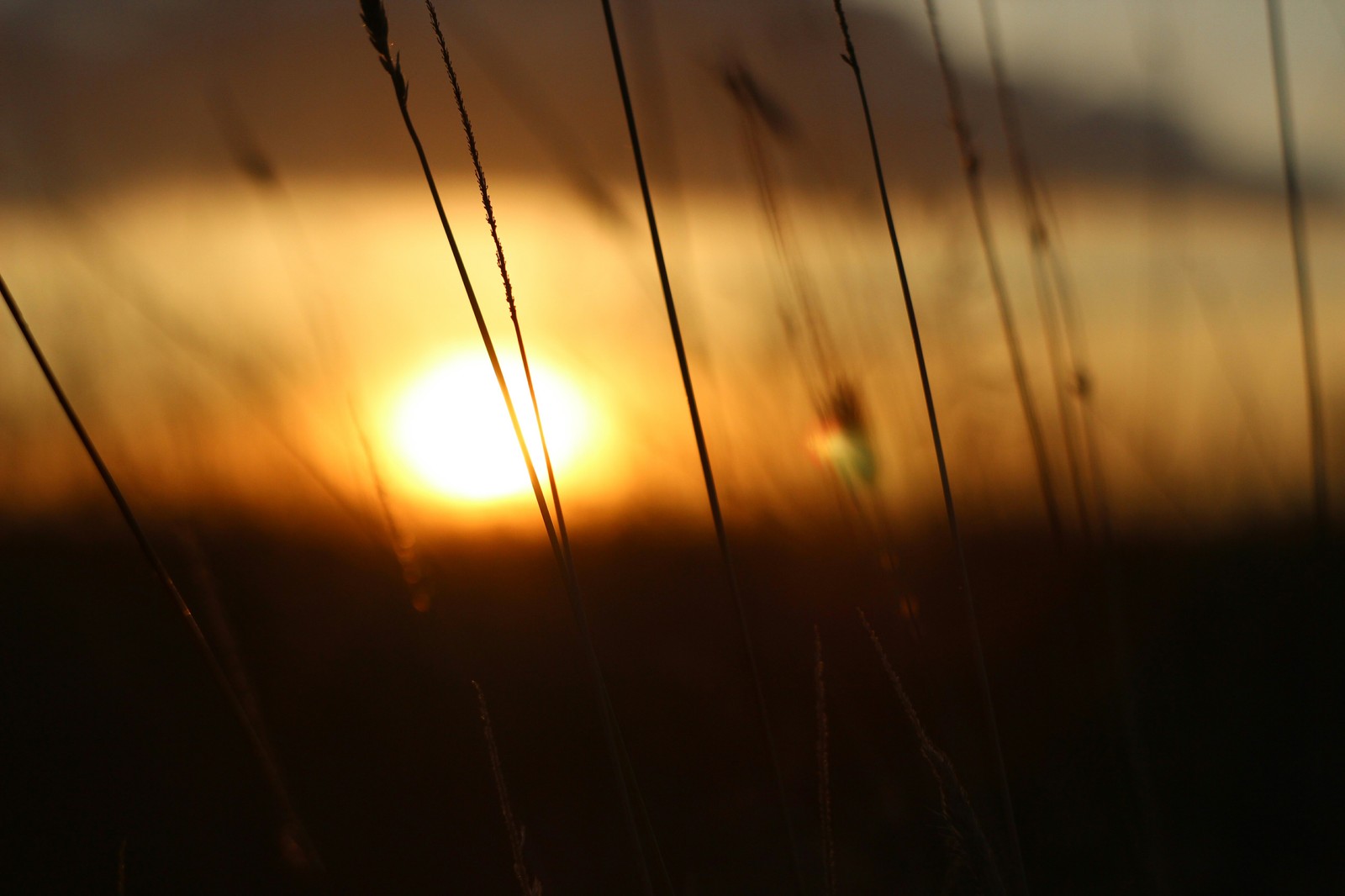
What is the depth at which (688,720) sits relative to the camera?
123cm

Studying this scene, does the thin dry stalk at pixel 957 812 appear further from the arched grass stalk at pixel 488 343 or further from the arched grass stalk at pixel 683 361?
the arched grass stalk at pixel 488 343

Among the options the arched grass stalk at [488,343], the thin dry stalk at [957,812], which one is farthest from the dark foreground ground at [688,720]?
the arched grass stalk at [488,343]

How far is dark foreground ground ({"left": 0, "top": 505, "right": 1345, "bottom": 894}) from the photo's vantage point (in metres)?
0.89

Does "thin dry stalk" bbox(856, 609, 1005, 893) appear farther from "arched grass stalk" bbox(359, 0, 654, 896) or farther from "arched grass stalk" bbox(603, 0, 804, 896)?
"arched grass stalk" bbox(359, 0, 654, 896)

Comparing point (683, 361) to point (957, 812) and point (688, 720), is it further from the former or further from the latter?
point (688, 720)

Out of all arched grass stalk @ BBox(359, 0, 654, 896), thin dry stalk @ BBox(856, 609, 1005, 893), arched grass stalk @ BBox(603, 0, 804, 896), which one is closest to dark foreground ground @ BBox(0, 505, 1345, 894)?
thin dry stalk @ BBox(856, 609, 1005, 893)

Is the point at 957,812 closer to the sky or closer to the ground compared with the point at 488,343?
closer to the ground

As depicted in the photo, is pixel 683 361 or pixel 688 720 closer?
pixel 683 361

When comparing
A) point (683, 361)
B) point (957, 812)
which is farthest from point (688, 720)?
point (683, 361)

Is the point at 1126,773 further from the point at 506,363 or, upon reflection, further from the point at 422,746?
the point at 506,363

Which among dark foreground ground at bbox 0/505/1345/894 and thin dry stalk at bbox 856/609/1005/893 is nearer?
thin dry stalk at bbox 856/609/1005/893

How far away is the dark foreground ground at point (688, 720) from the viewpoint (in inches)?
35.0

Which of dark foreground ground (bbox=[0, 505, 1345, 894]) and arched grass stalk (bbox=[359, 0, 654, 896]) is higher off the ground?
arched grass stalk (bbox=[359, 0, 654, 896])

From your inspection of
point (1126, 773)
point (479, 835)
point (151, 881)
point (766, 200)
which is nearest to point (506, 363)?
point (766, 200)
